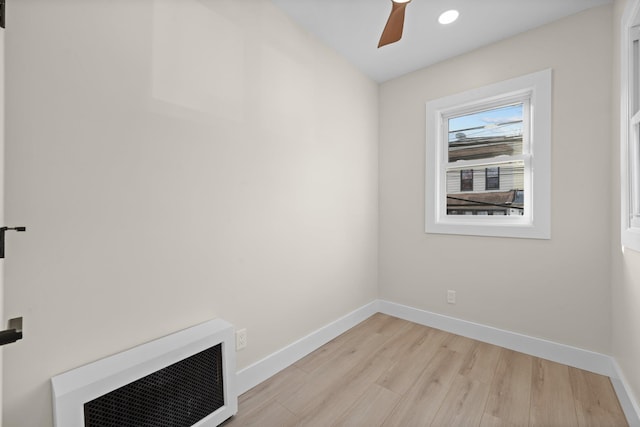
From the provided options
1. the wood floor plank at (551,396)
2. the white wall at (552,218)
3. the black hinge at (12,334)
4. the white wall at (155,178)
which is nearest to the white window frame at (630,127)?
the white wall at (552,218)

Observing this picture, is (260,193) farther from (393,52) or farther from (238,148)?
(393,52)

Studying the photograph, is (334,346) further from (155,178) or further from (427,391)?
(155,178)

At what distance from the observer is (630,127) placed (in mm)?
1506

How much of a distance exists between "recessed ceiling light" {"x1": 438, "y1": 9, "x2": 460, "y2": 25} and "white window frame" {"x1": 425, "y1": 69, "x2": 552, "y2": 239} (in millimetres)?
632

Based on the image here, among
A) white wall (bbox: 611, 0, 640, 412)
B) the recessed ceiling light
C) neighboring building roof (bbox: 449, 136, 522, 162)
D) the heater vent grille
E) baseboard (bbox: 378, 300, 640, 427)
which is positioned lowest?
baseboard (bbox: 378, 300, 640, 427)

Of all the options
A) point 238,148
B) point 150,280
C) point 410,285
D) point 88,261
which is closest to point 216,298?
point 150,280

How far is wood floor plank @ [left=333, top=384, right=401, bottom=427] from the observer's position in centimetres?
147

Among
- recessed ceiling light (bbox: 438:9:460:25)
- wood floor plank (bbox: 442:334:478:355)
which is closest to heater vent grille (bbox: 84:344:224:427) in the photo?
wood floor plank (bbox: 442:334:478:355)

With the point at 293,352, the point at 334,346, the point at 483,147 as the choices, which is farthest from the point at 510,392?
the point at 483,147

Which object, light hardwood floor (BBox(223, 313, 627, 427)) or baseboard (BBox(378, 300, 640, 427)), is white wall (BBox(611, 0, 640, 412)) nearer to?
baseboard (BBox(378, 300, 640, 427))

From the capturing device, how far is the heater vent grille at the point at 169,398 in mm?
1083

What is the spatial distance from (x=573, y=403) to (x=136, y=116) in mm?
2827

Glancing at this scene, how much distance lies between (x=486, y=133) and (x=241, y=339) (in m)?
2.63

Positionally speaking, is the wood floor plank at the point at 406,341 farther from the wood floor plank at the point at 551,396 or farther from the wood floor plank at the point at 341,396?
the wood floor plank at the point at 551,396
